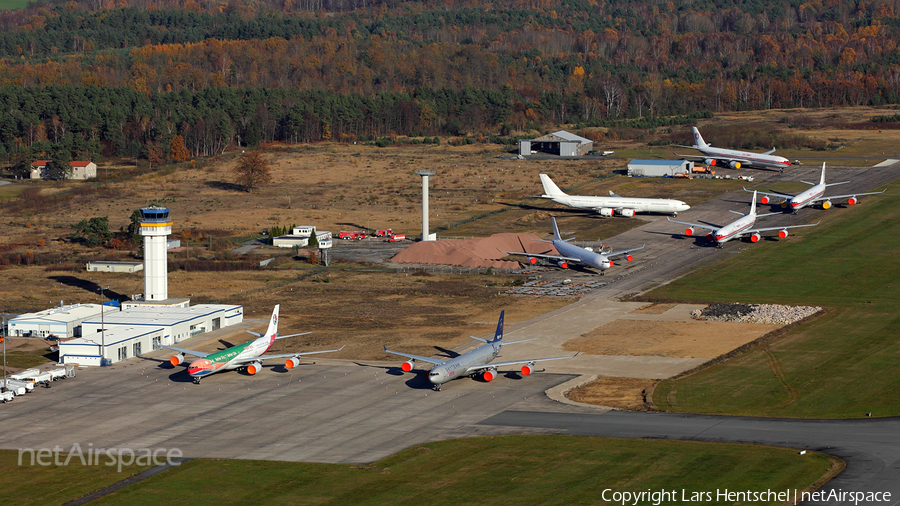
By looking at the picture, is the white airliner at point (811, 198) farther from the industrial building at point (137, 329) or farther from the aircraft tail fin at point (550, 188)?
the industrial building at point (137, 329)

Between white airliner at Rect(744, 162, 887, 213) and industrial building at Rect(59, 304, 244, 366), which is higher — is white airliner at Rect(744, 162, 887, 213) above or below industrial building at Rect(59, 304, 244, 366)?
above

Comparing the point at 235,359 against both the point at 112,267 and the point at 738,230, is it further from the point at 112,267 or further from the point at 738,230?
the point at 738,230

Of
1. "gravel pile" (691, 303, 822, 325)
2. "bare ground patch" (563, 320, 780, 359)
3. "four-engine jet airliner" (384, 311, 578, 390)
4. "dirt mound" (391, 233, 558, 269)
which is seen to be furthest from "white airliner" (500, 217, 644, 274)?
"four-engine jet airliner" (384, 311, 578, 390)

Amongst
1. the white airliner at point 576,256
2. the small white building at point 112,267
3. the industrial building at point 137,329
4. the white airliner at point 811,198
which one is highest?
the white airliner at point 811,198

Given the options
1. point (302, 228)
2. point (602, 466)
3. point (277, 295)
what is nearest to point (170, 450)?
point (602, 466)
